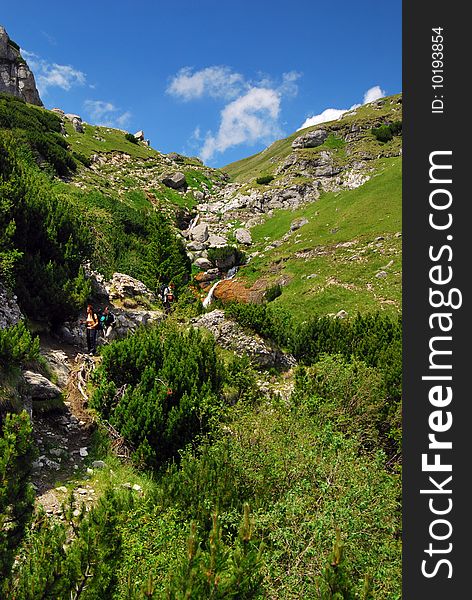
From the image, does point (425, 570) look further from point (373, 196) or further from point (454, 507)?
point (373, 196)

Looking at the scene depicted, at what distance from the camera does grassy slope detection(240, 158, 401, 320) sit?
24.0 meters

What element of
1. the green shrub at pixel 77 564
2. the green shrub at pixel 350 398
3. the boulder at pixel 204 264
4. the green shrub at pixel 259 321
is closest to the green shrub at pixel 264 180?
the boulder at pixel 204 264

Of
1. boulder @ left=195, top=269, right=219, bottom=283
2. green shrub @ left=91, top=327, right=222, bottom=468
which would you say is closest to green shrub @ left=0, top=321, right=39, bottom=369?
green shrub @ left=91, top=327, right=222, bottom=468

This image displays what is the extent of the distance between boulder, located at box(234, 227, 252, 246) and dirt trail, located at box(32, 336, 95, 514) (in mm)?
29132

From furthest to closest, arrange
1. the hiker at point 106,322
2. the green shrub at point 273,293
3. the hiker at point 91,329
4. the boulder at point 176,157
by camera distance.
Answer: the boulder at point 176,157 → the green shrub at point 273,293 → the hiker at point 106,322 → the hiker at point 91,329

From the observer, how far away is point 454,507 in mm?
3605

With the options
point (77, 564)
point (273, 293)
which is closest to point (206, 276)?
point (273, 293)

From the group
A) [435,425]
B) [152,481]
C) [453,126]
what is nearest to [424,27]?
[453,126]

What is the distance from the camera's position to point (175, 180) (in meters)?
53.0

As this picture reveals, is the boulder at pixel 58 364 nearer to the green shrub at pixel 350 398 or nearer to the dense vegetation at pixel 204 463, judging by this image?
the dense vegetation at pixel 204 463

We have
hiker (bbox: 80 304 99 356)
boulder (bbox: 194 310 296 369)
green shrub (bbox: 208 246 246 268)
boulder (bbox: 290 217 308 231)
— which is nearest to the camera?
hiker (bbox: 80 304 99 356)

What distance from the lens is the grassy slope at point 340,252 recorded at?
24.0 metres

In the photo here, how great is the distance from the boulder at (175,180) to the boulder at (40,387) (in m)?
46.0

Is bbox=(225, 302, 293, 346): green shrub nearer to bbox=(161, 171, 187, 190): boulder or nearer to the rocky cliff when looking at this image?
bbox=(161, 171, 187, 190): boulder
